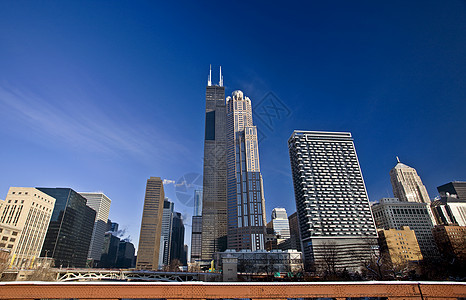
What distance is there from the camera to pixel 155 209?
186m

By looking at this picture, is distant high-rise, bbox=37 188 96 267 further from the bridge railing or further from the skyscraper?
the bridge railing

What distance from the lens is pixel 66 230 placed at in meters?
140

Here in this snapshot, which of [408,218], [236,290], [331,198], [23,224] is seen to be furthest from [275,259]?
[23,224]

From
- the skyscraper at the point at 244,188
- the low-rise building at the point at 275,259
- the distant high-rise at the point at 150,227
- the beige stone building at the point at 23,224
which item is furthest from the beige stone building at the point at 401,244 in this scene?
the beige stone building at the point at 23,224

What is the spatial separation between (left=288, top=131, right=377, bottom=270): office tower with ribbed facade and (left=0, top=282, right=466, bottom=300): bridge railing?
8284 cm

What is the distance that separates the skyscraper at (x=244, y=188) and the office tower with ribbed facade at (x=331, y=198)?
4403 centimetres

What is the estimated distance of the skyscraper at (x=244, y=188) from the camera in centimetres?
15650

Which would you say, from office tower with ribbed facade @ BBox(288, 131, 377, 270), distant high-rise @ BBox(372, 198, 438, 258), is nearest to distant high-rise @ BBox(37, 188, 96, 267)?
office tower with ribbed facade @ BBox(288, 131, 377, 270)

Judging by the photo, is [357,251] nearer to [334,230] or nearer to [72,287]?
[334,230]

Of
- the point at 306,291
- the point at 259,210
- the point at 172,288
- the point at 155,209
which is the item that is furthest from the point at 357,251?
the point at 155,209

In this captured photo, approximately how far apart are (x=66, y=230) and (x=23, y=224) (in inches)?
1967

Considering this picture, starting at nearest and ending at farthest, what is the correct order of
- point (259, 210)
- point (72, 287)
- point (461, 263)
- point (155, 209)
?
point (72, 287)
point (461, 263)
point (259, 210)
point (155, 209)

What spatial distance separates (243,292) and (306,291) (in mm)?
5653

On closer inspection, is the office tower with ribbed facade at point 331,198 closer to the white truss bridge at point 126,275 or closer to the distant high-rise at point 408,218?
the distant high-rise at point 408,218
